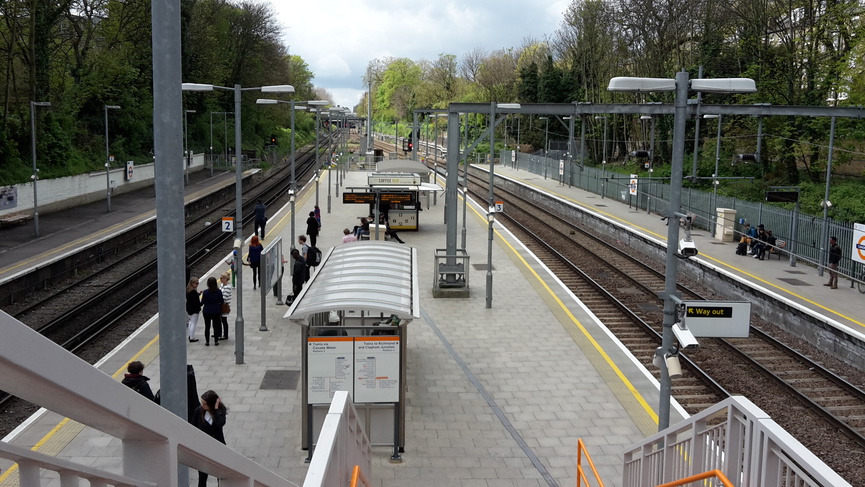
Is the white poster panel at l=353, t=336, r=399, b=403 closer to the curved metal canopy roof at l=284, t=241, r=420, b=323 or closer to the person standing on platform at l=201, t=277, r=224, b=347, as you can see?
the curved metal canopy roof at l=284, t=241, r=420, b=323

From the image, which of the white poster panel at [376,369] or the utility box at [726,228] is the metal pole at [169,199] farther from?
the utility box at [726,228]

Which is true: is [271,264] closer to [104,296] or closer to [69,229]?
[104,296]

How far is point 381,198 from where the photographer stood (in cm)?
3011

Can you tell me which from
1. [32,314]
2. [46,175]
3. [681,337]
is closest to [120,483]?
[681,337]

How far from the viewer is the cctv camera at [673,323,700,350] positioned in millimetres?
8749

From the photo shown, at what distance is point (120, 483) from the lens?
182 cm

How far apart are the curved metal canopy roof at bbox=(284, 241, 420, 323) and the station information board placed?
14032 millimetres

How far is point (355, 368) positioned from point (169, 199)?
6601mm

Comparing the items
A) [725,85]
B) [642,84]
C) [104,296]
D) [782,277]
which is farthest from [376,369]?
[782,277]

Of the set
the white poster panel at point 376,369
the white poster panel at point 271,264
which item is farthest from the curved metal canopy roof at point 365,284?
the white poster panel at point 271,264

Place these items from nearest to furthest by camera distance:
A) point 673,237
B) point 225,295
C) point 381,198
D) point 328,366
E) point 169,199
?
Result: 1. point 169,199
2. point 673,237
3. point 328,366
4. point 225,295
5. point 381,198

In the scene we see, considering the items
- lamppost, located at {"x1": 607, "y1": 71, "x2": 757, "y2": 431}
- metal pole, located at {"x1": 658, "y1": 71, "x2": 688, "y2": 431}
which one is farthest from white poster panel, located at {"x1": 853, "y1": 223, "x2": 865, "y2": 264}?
metal pole, located at {"x1": 658, "y1": 71, "x2": 688, "y2": 431}

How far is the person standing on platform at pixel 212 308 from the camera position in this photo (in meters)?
14.9

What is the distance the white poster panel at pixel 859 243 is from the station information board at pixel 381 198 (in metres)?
15.4
